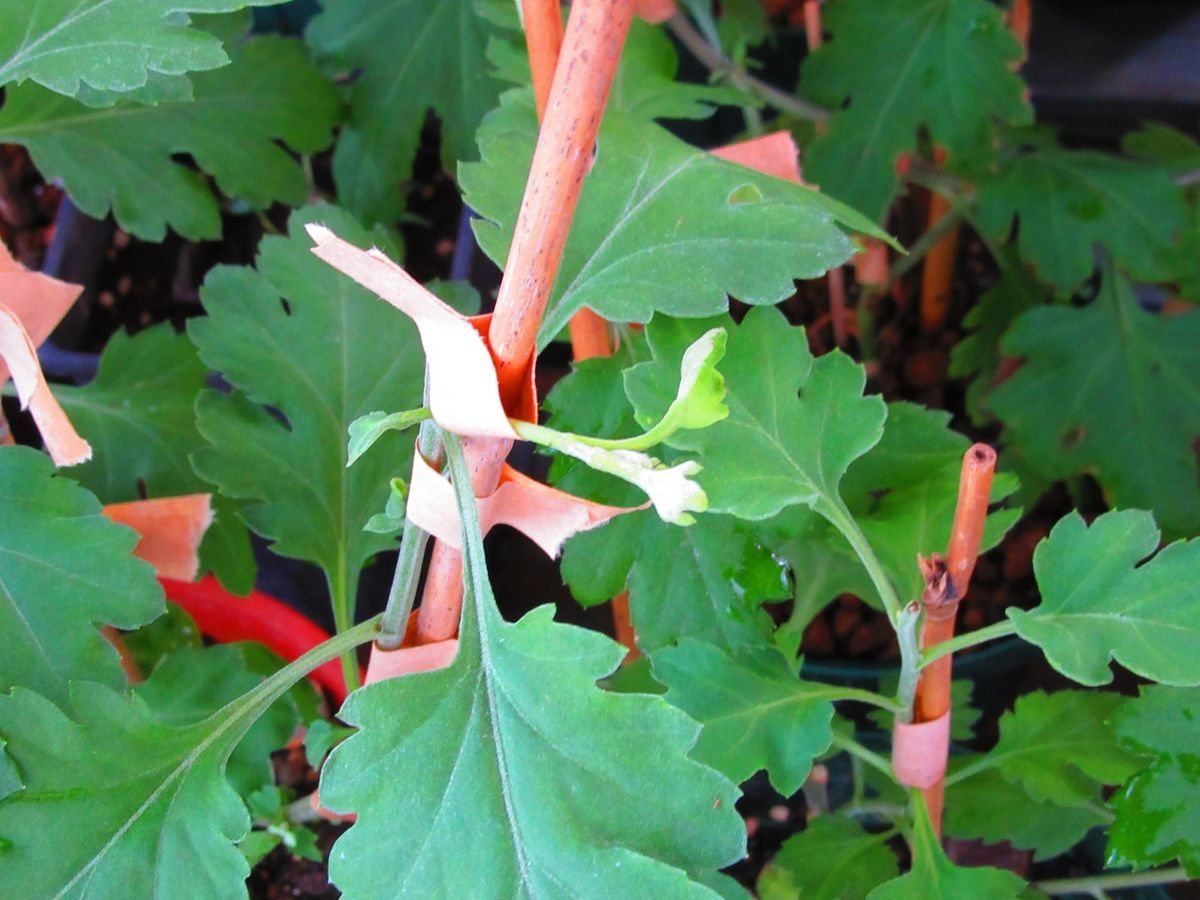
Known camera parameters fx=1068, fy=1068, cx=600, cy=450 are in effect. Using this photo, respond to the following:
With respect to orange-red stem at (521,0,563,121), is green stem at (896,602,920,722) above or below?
below

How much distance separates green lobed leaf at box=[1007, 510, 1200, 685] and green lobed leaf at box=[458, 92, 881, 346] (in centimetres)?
15

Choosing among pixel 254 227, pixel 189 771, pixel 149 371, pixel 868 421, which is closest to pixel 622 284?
pixel 868 421

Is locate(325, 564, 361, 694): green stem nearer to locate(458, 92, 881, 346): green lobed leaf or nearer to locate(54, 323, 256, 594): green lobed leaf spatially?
locate(54, 323, 256, 594): green lobed leaf

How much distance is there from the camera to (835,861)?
Result: 1.76ft

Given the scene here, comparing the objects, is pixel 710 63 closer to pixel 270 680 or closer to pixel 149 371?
pixel 149 371

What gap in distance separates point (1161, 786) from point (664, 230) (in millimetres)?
317

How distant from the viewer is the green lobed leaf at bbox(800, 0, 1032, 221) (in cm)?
75

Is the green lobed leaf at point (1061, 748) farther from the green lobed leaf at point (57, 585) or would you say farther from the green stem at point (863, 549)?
the green lobed leaf at point (57, 585)

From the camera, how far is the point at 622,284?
0.42 m

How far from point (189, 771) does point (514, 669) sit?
0.14 m

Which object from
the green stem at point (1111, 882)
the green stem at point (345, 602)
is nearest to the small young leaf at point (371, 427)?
the green stem at point (345, 602)

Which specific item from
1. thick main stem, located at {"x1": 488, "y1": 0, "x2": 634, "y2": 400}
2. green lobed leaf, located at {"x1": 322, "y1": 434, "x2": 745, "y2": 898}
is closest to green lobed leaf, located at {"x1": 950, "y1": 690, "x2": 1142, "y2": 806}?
green lobed leaf, located at {"x1": 322, "y1": 434, "x2": 745, "y2": 898}

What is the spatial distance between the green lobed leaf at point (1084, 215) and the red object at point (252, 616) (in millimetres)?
570

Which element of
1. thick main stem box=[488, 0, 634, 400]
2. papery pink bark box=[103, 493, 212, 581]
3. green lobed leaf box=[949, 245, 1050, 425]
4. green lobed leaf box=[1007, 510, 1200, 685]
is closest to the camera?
thick main stem box=[488, 0, 634, 400]
